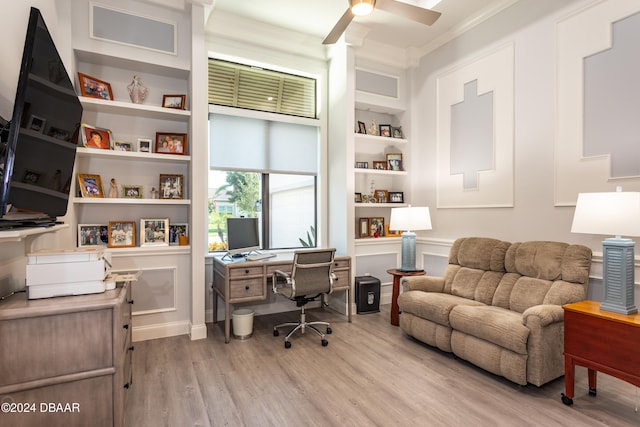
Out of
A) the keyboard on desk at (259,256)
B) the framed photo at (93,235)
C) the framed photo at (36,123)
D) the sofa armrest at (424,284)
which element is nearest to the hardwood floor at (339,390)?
the sofa armrest at (424,284)

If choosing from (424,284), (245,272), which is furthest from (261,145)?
(424,284)

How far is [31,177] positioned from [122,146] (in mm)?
1779

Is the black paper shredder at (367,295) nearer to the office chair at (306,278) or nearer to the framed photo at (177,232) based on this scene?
the office chair at (306,278)

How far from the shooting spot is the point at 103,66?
3.35 metres

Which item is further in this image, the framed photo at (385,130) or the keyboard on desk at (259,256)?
the framed photo at (385,130)

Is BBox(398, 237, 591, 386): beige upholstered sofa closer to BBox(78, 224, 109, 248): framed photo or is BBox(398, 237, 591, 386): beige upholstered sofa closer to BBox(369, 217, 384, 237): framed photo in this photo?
BBox(369, 217, 384, 237): framed photo

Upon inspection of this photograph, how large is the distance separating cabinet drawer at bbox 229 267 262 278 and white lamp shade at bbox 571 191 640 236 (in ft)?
8.85

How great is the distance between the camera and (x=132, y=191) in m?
3.43

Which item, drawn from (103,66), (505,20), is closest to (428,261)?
(505,20)

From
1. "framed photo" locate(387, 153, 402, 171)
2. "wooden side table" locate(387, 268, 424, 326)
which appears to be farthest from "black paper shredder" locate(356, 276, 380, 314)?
"framed photo" locate(387, 153, 402, 171)

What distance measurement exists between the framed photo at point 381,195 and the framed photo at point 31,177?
3.67 metres

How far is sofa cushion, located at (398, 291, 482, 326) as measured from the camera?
2951mm

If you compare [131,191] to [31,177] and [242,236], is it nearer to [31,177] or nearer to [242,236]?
[242,236]

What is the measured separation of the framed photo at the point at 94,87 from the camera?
310 cm
